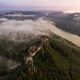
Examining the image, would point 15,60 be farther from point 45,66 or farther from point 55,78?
point 55,78

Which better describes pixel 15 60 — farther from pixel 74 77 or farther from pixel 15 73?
pixel 74 77

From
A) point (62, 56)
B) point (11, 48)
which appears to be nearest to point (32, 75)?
point (62, 56)

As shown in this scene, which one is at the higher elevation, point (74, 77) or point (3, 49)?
point (74, 77)

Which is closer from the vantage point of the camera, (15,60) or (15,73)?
(15,73)

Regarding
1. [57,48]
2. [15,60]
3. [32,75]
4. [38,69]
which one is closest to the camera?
[32,75]

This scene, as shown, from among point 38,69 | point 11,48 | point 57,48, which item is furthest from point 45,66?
point 11,48

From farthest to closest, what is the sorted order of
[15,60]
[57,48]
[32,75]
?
[57,48] < [15,60] < [32,75]
